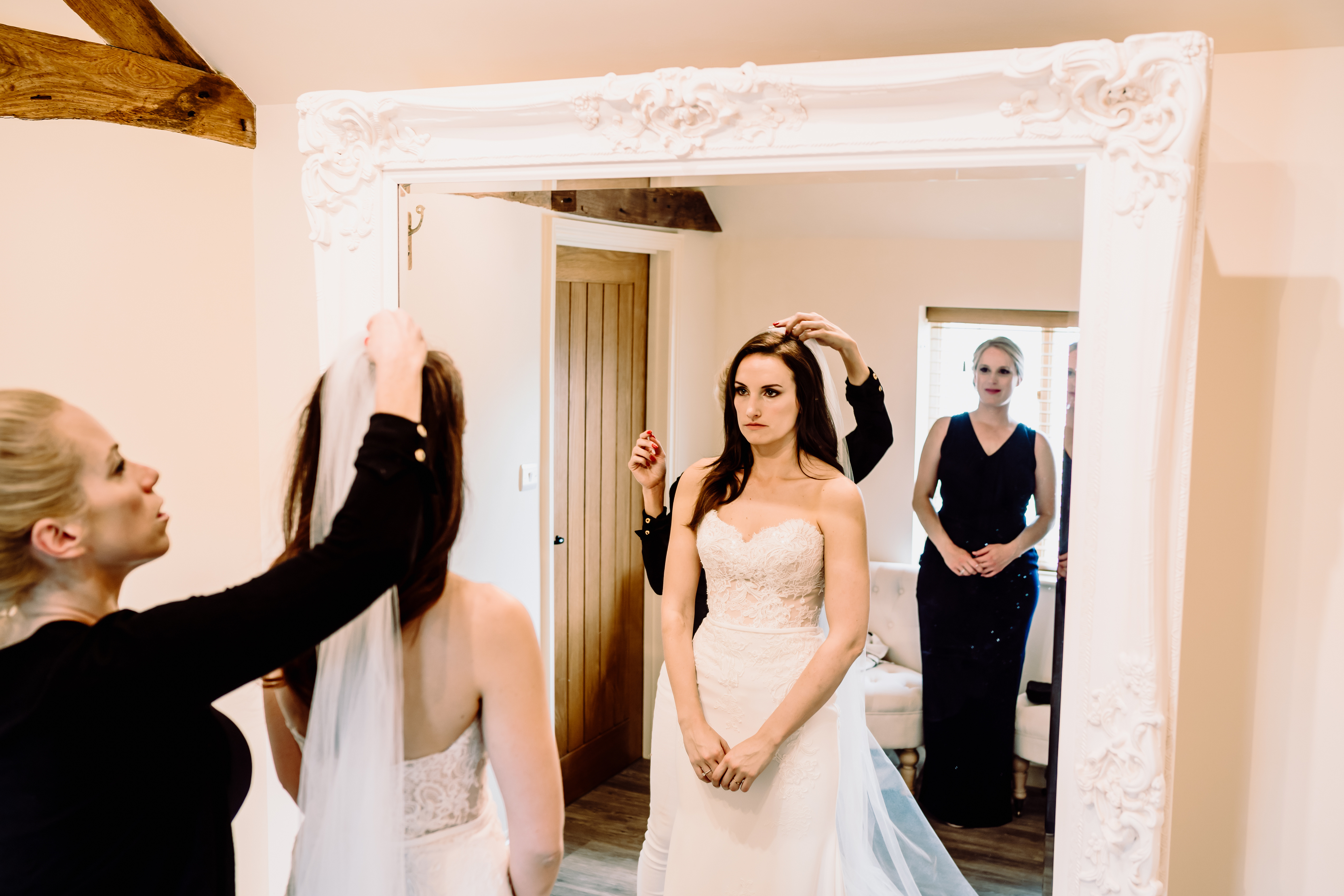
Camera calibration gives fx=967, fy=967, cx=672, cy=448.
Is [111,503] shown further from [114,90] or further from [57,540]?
[114,90]

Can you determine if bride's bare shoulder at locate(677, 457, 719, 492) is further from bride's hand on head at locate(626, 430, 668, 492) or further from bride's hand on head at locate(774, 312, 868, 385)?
bride's hand on head at locate(774, 312, 868, 385)

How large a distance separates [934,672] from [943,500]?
31 cm

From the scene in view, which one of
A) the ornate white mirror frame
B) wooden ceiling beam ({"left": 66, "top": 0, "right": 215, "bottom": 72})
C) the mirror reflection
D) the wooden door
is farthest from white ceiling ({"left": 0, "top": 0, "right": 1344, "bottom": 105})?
the wooden door

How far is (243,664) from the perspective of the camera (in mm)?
1011

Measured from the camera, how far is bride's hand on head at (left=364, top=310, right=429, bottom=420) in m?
1.13

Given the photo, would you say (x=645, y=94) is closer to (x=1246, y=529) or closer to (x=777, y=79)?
(x=777, y=79)

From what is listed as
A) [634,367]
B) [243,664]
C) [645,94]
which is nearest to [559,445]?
[634,367]

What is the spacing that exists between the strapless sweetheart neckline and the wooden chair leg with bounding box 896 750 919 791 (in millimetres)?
A: 417

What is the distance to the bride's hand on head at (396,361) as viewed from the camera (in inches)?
44.4

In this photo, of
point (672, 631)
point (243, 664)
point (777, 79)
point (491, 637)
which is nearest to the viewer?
point (243, 664)

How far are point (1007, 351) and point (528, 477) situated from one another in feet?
3.03

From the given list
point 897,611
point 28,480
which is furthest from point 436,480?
point 897,611

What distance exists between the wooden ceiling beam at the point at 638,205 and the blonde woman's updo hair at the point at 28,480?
0.97 metres

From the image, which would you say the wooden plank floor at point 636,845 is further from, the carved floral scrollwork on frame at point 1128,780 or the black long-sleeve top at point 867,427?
the black long-sleeve top at point 867,427
